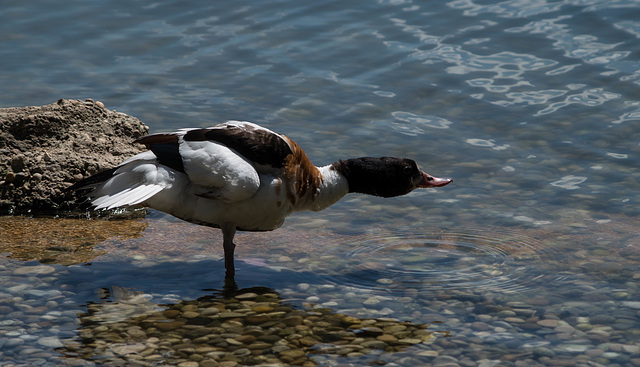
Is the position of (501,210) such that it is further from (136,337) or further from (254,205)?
(136,337)

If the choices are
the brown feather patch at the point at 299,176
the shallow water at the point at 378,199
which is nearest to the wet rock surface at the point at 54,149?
the shallow water at the point at 378,199

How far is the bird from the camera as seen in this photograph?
6574 millimetres

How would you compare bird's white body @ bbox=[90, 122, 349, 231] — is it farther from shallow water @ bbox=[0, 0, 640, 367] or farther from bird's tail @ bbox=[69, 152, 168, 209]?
shallow water @ bbox=[0, 0, 640, 367]

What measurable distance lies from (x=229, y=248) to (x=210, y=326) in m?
1.08

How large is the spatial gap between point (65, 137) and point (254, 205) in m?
3.03

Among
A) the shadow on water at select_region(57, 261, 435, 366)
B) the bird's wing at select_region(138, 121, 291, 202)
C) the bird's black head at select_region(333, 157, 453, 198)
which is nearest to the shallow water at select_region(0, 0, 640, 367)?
the shadow on water at select_region(57, 261, 435, 366)

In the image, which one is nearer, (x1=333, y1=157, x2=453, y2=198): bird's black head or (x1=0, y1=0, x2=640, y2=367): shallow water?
(x1=0, y1=0, x2=640, y2=367): shallow water

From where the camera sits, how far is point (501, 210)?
28.7ft

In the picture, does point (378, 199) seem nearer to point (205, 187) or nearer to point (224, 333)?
point (205, 187)

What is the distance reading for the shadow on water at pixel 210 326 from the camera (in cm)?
561

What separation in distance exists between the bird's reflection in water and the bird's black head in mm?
1426

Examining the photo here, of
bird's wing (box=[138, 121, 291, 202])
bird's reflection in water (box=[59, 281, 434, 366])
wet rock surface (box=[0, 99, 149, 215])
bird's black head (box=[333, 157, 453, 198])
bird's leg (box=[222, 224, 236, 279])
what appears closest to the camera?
bird's reflection in water (box=[59, 281, 434, 366])

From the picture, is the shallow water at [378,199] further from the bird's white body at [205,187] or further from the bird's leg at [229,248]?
the bird's white body at [205,187]

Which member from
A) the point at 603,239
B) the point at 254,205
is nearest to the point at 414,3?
the point at 603,239
